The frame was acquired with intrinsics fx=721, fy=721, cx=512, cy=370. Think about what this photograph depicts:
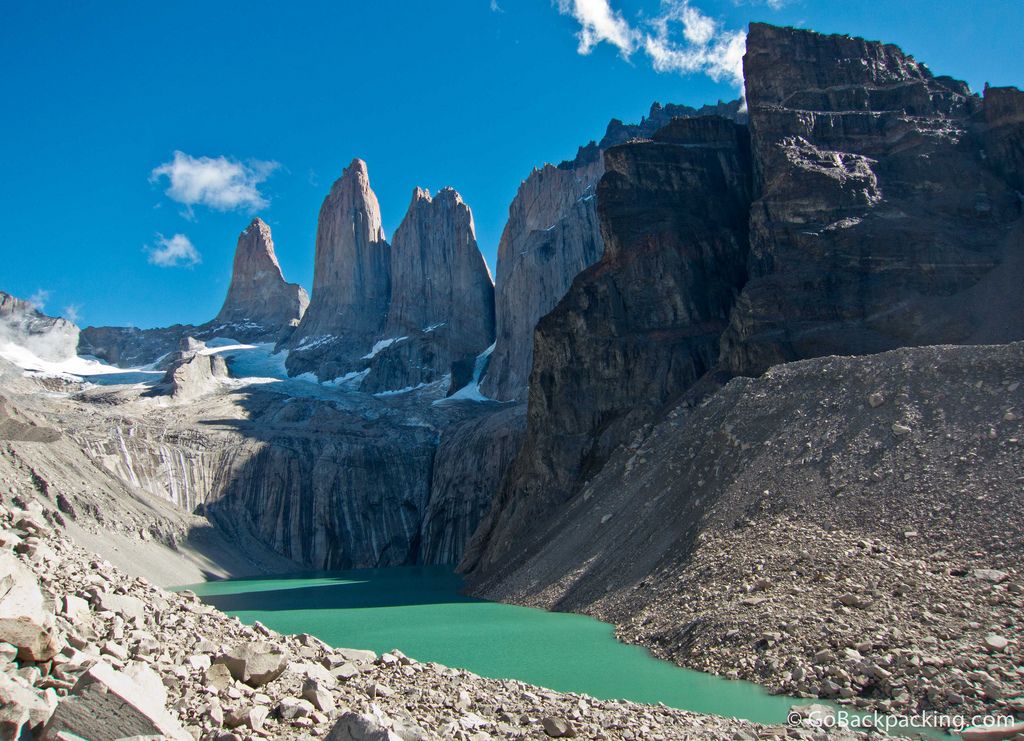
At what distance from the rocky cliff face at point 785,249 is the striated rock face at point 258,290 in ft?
318

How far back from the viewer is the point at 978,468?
20156 mm

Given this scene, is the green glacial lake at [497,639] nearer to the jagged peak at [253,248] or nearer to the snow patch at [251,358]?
the snow patch at [251,358]

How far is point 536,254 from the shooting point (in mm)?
92688

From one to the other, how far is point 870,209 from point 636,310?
48.6 ft

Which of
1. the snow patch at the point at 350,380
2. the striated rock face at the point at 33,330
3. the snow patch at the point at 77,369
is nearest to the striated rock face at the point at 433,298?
the snow patch at the point at 350,380

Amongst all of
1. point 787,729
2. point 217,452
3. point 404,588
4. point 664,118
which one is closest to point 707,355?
point 404,588

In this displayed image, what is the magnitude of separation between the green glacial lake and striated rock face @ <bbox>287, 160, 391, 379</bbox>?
75.1 metres

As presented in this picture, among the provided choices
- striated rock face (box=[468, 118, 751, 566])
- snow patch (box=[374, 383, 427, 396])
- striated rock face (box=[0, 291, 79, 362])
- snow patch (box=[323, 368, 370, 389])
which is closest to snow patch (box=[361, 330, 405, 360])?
snow patch (box=[323, 368, 370, 389])

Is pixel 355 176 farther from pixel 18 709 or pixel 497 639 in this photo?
pixel 18 709

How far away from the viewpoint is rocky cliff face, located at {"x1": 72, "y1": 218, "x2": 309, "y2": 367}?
12875 cm

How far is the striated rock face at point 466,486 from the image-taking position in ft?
233

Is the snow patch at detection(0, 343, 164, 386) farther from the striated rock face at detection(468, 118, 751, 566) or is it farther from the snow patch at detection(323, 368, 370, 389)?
the striated rock face at detection(468, 118, 751, 566)

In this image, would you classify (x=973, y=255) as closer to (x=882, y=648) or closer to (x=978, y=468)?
(x=978, y=468)

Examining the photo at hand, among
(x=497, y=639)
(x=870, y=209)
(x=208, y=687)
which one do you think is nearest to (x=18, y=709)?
A: (x=208, y=687)
